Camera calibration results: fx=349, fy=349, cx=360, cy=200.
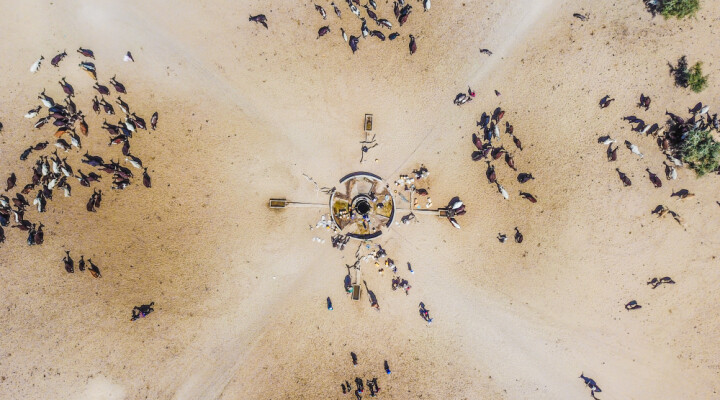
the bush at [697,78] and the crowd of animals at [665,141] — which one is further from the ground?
the bush at [697,78]

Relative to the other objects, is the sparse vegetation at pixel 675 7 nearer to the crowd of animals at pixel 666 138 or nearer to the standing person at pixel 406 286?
the crowd of animals at pixel 666 138

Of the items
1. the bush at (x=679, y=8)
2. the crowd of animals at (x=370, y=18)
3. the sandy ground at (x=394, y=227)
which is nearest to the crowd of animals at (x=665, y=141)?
the sandy ground at (x=394, y=227)

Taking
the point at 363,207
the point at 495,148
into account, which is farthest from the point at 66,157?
the point at 495,148

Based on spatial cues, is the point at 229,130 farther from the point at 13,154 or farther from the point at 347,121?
the point at 13,154

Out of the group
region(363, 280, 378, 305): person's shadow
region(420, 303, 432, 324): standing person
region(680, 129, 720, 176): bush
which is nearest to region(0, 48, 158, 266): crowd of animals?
region(363, 280, 378, 305): person's shadow

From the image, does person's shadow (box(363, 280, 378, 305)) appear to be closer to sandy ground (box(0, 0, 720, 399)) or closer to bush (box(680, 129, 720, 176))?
sandy ground (box(0, 0, 720, 399))

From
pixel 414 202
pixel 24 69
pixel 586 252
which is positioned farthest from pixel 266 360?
pixel 24 69
